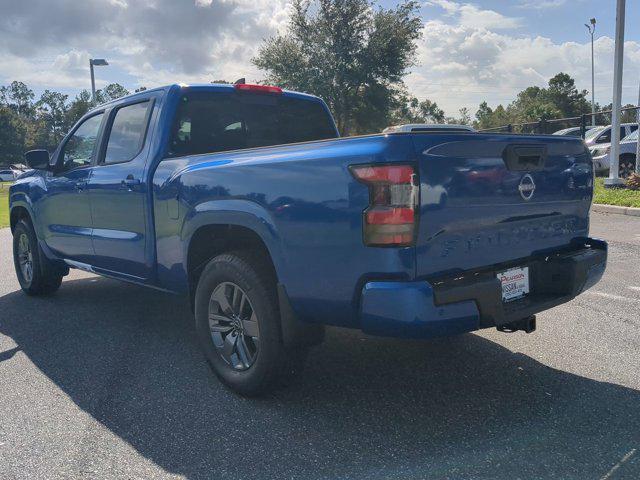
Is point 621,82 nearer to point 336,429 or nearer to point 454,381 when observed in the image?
point 454,381

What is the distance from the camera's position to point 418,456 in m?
2.73

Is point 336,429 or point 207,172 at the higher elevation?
point 207,172

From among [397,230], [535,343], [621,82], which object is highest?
[621,82]

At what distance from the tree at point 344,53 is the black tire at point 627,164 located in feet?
62.4

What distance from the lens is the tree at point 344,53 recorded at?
3322 centimetres

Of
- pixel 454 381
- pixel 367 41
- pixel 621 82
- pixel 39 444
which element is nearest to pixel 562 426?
pixel 454 381

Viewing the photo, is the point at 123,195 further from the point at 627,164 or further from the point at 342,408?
the point at 627,164

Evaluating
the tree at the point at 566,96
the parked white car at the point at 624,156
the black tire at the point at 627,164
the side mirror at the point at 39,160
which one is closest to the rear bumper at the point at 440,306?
the side mirror at the point at 39,160

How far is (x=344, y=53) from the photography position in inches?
1309

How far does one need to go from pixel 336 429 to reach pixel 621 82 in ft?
46.5

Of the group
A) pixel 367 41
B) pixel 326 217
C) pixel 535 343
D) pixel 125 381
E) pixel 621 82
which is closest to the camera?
pixel 326 217

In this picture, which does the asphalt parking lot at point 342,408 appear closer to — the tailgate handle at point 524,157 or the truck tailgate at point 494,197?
the truck tailgate at point 494,197

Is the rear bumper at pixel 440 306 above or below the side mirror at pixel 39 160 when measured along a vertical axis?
below

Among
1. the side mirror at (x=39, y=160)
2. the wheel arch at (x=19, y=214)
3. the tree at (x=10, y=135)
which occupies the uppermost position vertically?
the tree at (x=10, y=135)
